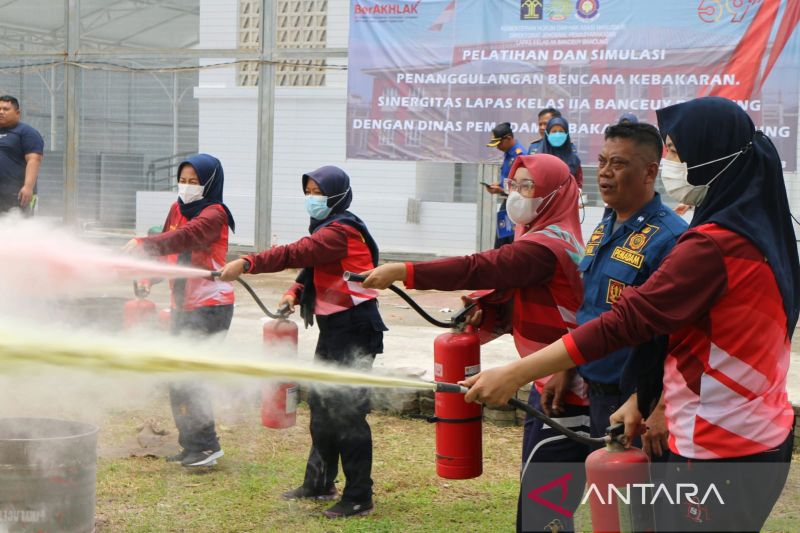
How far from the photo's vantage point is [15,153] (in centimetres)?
1084

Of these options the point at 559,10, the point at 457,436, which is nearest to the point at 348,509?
the point at 457,436

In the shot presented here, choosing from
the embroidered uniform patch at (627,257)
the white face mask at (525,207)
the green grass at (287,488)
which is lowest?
the green grass at (287,488)

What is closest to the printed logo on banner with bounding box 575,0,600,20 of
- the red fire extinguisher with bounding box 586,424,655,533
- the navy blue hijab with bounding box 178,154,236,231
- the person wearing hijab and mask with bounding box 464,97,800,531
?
the navy blue hijab with bounding box 178,154,236,231

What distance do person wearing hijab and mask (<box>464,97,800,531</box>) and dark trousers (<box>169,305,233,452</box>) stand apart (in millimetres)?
3630

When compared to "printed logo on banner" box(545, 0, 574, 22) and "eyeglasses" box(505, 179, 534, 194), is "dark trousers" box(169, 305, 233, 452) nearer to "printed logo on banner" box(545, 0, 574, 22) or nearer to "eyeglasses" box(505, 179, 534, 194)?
"eyeglasses" box(505, 179, 534, 194)

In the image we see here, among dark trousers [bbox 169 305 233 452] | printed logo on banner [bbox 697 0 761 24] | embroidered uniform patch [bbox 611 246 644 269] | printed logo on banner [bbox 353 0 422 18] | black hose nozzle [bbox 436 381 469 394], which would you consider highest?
printed logo on banner [bbox 353 0 422 18]

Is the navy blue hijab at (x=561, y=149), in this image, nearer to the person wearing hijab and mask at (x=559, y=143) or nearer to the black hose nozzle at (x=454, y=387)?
the person wearing hijab and mask at (x=559, y=143)

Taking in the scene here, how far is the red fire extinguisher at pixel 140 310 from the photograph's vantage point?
708cm

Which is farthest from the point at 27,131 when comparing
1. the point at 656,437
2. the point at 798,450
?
the point at 656,437

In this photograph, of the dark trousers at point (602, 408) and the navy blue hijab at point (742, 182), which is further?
the dark trousers at point (602, 408)

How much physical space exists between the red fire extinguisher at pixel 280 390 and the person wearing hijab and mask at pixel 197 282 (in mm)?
449

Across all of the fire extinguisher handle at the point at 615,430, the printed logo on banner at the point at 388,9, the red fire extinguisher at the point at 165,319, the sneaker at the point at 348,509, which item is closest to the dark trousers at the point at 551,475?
the fire extinguisher handle at the point at 615,430

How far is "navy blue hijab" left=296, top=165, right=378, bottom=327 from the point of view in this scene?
19.2ft

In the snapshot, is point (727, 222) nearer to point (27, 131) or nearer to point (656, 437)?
point (656, 437)
